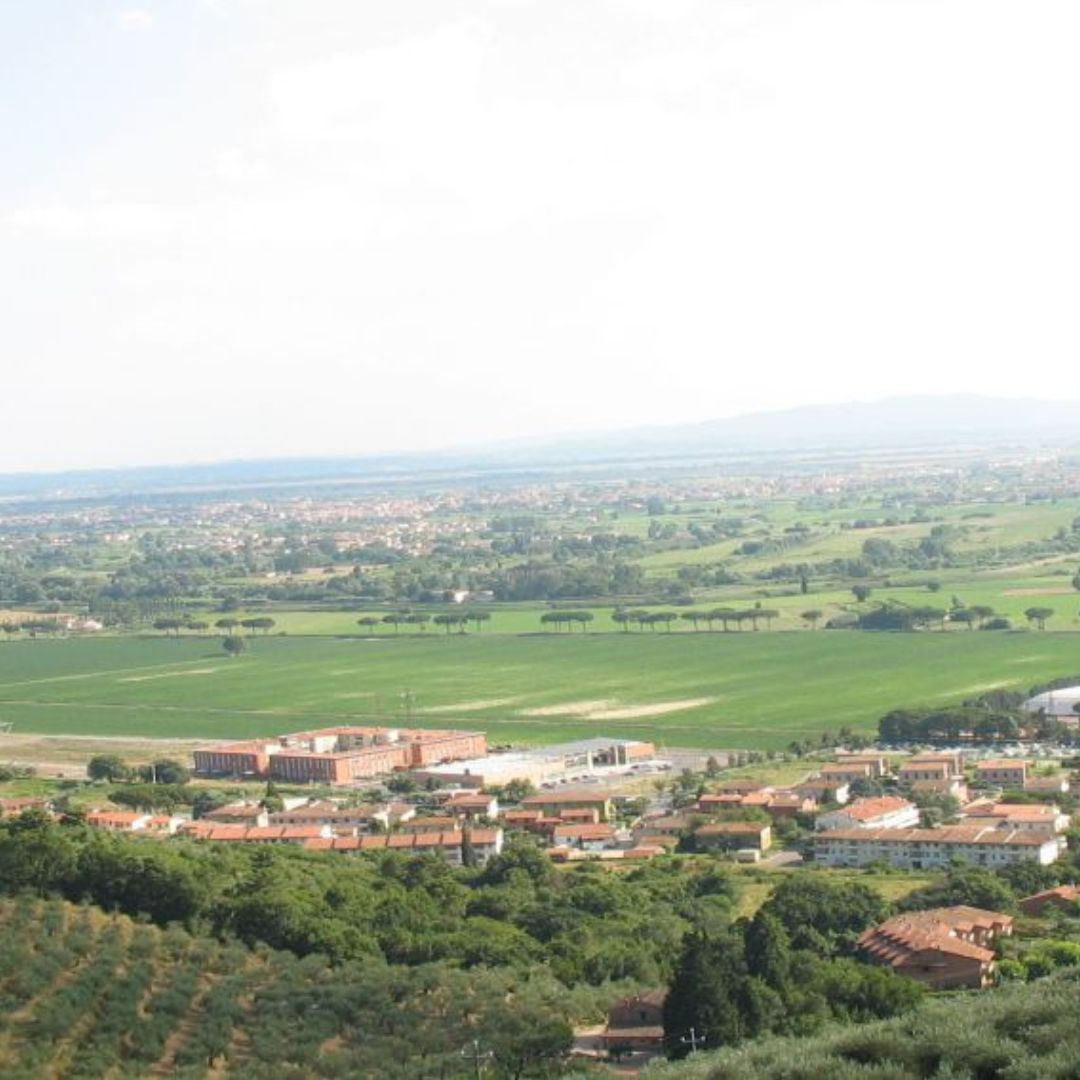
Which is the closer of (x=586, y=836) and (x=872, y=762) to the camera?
(x=586, y=836)

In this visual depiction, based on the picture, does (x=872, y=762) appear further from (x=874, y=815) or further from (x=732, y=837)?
(x=732, y=837)

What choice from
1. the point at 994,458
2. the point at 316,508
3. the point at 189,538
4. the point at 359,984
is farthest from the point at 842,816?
the point at 994,458

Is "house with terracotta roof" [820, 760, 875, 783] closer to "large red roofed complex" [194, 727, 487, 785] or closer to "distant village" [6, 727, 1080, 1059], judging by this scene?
"distant village" [6, 727, 1080, 1059]

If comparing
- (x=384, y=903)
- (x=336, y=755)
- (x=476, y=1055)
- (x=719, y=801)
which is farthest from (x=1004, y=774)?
(x=476, y=1055)

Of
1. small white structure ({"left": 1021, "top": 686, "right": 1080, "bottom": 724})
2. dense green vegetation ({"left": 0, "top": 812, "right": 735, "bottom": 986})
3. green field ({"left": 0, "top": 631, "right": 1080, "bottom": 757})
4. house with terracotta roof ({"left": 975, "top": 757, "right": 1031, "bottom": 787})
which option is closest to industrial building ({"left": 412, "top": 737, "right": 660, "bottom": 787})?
green field ({"left": 0, "top": 631, "right": 1080, "bottom": 757})

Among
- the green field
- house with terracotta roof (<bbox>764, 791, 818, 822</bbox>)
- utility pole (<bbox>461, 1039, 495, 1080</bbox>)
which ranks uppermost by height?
utility pole (<bbox>461, 1039, 495, 1080</bbox>)
